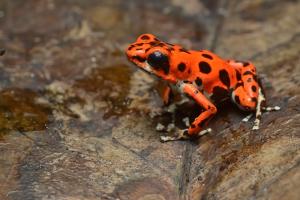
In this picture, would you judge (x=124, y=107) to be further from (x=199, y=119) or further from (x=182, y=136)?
(x=199, y=119)

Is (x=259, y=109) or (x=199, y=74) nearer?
(x=259, y=109)

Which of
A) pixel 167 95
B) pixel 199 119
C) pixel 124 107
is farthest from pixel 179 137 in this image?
pixel 124 107

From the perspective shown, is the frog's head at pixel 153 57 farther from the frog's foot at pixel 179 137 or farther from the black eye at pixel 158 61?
the frog's foot at pixel 179 137

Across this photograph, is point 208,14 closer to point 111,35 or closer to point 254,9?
point 254,9

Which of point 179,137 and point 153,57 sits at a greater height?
point 153,57

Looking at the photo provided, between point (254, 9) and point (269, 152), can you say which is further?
point (254, 9)

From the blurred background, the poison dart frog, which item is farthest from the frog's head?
the blurred background

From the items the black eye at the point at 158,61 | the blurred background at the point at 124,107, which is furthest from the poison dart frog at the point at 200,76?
the blurred background at the point at 124,107

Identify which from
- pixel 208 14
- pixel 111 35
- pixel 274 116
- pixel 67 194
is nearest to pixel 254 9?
pixel 208 14
